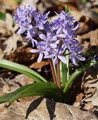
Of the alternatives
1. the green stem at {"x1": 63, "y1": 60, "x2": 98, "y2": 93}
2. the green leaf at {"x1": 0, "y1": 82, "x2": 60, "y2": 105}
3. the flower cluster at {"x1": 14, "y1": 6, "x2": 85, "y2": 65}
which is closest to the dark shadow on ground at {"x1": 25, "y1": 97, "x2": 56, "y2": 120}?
the green leaf at {"x1": 0, "y1": 82, "x2": 60, "y2": 105}

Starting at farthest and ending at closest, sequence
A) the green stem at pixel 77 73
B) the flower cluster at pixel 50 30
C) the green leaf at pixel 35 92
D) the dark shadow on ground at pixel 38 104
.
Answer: the green stem at pixel 77 73
the dark shadow on ground at pixel 38 104
the flower cluster at pixel 50 30
the green leaf at pixel 35 92

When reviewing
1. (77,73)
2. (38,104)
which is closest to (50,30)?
(77,73)

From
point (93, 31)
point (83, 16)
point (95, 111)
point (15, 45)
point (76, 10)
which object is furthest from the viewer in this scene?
point (76, 10)

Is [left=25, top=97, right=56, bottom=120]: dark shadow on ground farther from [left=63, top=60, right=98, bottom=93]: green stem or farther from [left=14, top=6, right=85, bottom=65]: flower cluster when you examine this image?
[left=14, top=6, right=85, bottom=65]: flower cluster

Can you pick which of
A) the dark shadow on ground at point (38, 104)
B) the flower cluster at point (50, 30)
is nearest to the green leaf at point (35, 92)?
the dark shadow on ground at point (38, 104)

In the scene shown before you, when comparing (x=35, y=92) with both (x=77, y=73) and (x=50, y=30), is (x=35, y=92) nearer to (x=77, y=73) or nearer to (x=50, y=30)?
(x=77, y=73)

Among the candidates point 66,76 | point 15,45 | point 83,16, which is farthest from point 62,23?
point 83,16

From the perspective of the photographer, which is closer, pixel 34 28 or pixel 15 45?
pixel 34 28

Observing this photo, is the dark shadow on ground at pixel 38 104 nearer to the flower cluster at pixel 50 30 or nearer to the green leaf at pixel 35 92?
the green leaf at pixel 35 92

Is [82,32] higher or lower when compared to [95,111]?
higher

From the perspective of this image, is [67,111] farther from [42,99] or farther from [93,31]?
[93,31]
